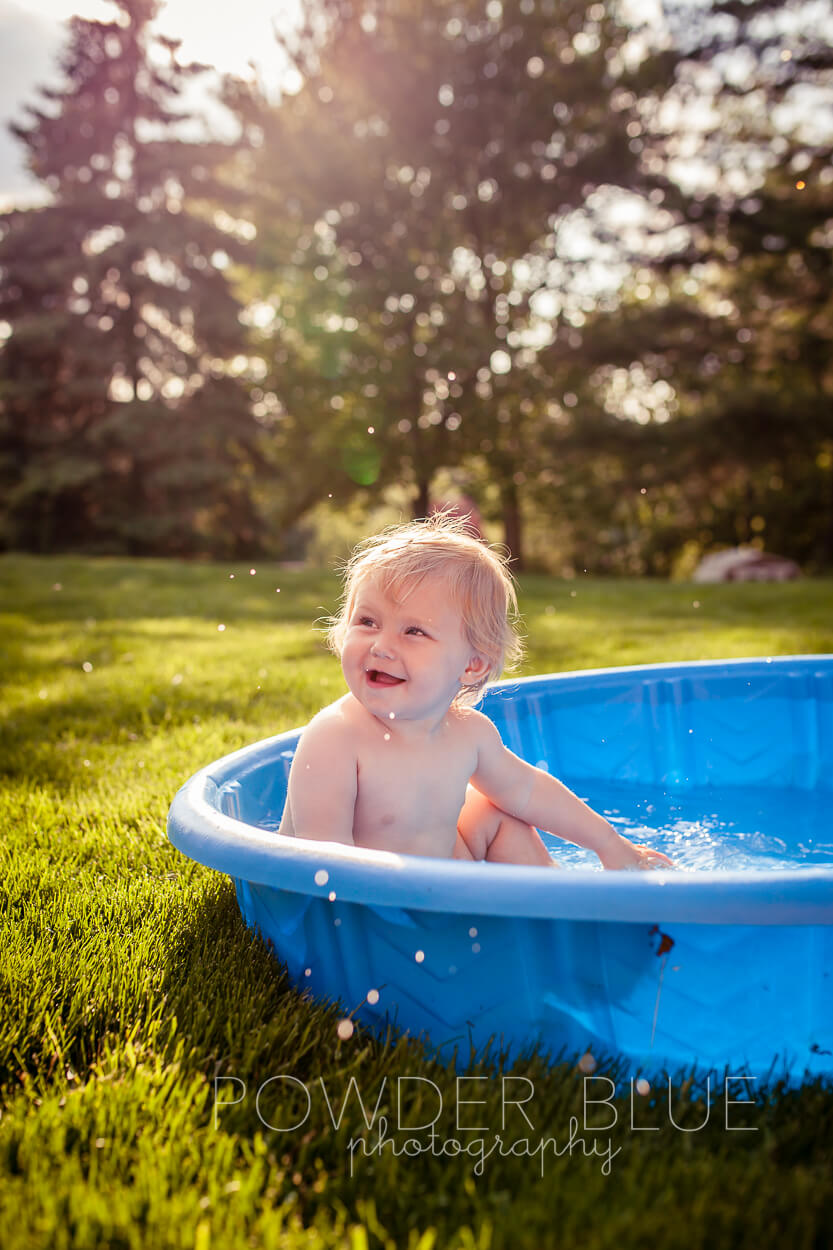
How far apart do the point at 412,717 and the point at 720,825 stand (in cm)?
135

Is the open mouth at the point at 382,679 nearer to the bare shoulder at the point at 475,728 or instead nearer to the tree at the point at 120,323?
the bare shoulder at the point at 475,728

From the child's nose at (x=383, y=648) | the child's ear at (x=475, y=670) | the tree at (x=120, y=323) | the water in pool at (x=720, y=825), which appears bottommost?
the water in pool at (x=720, y=825)

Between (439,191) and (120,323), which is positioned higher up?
(439,191)

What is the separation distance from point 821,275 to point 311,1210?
48.6ft

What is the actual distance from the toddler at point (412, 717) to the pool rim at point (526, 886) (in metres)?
0.29

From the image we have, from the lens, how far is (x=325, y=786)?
5.06 feet

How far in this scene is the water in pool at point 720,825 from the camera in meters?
2.40

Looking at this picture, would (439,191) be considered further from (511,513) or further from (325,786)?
(325,786)

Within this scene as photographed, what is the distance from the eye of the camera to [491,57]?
534 inches

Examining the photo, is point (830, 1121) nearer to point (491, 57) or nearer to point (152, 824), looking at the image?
point (152, 824)

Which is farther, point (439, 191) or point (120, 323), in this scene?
point (120, 323)

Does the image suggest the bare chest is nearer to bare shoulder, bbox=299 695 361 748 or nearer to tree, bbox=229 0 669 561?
bare shoulder, bbox=299 695 361 748

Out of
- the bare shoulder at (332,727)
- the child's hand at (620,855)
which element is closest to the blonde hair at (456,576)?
the bare shoulder at (332,727)

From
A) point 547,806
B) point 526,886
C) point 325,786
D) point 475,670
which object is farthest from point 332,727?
point 526,886
